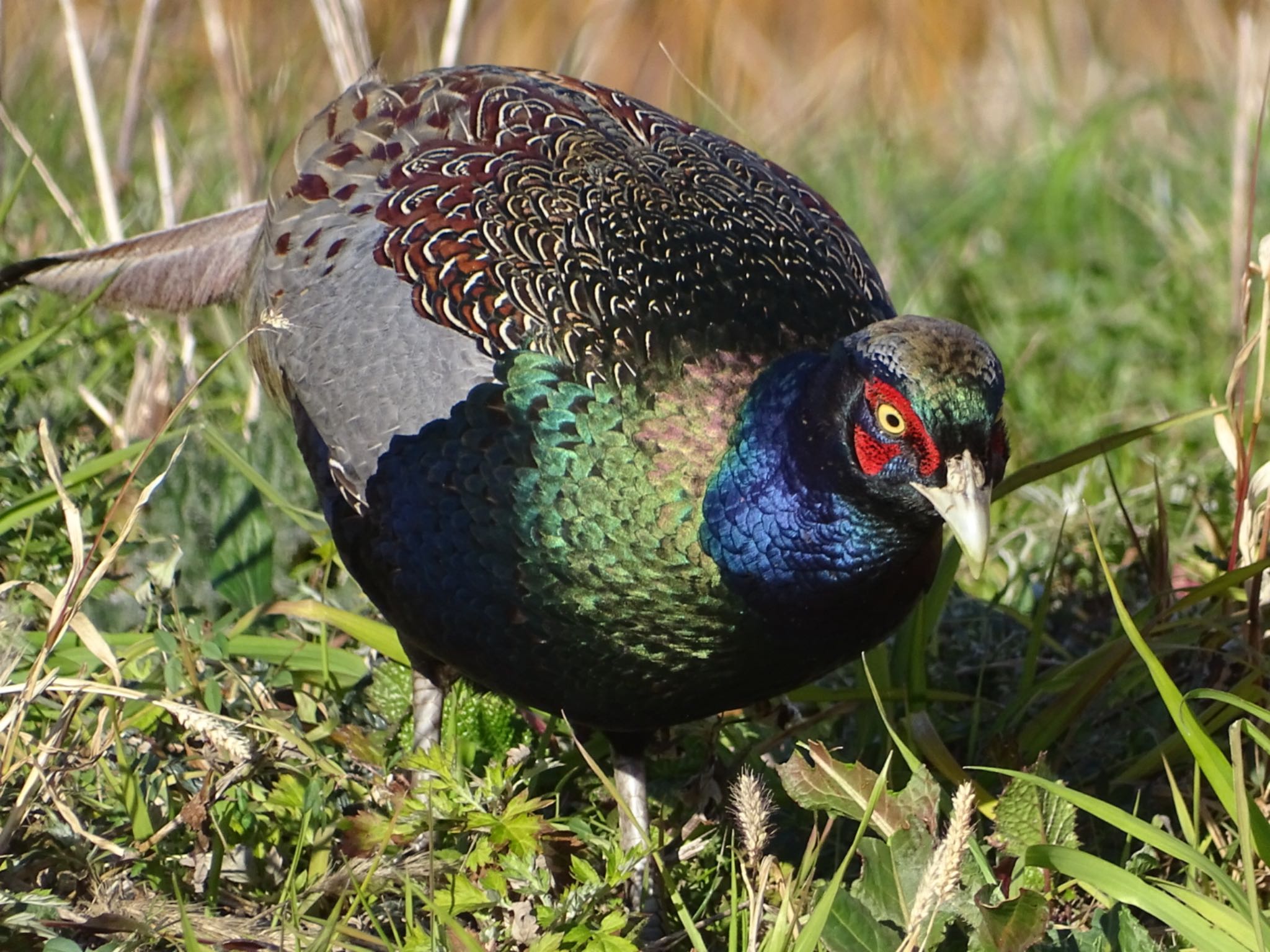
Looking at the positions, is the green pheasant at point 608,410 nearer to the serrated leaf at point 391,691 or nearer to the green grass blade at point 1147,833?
the serrated leaf at point 391,691

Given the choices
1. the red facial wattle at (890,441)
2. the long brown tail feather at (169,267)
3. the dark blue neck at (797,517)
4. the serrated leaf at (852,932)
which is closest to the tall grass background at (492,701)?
the serrated leaf at (852,932)

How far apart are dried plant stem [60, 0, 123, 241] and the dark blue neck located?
2193 mm

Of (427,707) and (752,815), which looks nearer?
(752,815)

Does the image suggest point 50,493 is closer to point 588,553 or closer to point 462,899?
point 588,553

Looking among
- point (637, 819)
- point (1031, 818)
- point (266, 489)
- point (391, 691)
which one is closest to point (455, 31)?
point (266, 489)

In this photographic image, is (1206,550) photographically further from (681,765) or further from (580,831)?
(580,831)

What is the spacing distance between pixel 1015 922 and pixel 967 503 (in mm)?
591

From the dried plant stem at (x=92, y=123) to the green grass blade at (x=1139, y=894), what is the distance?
9.42 ft

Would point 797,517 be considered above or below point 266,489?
above

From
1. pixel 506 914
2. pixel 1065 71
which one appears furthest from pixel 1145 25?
pixel 506 914

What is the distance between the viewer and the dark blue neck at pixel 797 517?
247cm

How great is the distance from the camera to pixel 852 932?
2.28 m

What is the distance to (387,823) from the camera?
99.7 inches

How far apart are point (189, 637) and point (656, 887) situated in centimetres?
97
